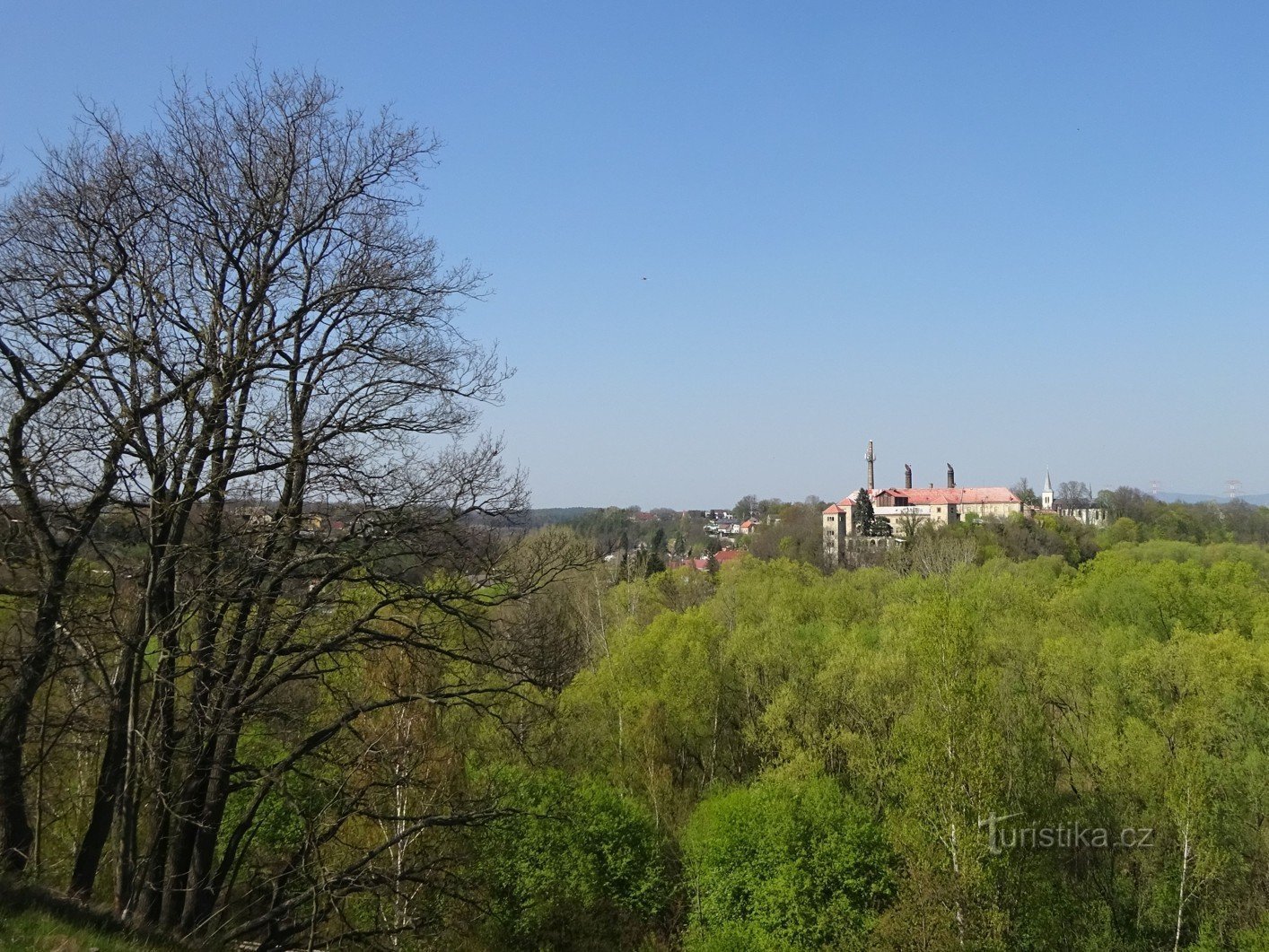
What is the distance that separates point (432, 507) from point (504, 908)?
12804 mm

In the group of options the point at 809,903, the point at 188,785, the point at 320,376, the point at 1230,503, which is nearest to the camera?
the point at 188,785

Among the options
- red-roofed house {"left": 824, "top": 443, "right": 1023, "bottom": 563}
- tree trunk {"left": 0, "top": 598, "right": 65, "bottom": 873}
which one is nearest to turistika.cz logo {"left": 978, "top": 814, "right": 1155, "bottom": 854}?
tree trunk {"left": 0, "top": 598, "right": 65, "bottom": 873}

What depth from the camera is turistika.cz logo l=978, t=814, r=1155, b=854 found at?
59.6 feet

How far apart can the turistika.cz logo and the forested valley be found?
10 centimetres

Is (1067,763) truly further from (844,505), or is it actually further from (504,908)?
(844,505)

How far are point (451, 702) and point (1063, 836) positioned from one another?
16.7m

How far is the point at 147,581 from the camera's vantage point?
6.51 metres

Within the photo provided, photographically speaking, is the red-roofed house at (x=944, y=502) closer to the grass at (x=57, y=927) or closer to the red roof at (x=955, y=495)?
the red roof at (x=955, y=495)

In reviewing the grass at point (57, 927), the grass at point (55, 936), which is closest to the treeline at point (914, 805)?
the grass at point (57, 927)

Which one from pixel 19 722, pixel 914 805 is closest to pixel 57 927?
pixel 19 722

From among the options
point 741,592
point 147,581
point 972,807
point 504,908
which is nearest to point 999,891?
point 972,807

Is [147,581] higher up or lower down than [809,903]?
higher up

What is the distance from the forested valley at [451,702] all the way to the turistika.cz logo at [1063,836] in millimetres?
101

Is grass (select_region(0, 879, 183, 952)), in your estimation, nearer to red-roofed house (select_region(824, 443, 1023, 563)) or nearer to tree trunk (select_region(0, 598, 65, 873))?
tree trunk (select_region(0, 598, 65, 873))
